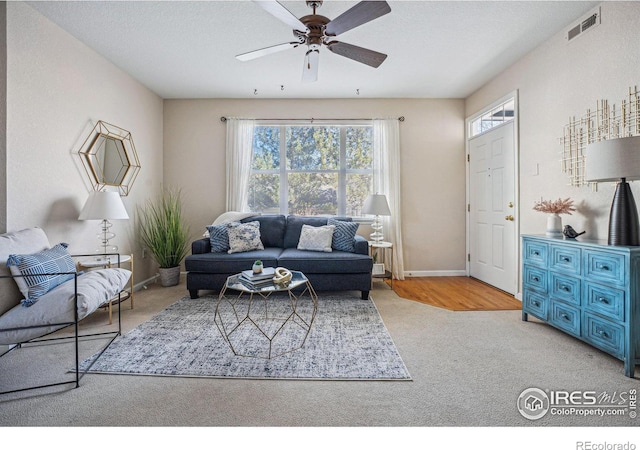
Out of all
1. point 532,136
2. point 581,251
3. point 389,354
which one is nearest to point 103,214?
point 389,354

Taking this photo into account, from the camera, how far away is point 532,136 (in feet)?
10.8

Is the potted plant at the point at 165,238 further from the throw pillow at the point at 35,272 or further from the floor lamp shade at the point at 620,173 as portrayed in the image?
the floor lamp shade at the point at 620,173

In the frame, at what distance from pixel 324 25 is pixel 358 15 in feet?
1.07

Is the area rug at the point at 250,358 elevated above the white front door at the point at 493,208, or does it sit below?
below

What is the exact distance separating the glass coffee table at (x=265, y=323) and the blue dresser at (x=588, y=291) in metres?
1.87

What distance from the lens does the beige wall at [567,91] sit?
7.61ft

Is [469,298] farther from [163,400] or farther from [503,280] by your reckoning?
[163,400]

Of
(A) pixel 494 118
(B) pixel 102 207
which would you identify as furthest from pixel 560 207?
(B) pixel 102 207

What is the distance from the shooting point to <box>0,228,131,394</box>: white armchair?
1754 millimetres

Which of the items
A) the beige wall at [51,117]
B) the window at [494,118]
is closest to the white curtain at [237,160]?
the beige wall at [51,117]

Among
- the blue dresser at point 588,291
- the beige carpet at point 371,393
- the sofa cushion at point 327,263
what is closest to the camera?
the beige carpet at point 371,393

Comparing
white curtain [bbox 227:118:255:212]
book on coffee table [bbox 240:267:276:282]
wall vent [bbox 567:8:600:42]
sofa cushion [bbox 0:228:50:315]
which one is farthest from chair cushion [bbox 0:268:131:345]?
wall vent [bbox 567:8:600:42]

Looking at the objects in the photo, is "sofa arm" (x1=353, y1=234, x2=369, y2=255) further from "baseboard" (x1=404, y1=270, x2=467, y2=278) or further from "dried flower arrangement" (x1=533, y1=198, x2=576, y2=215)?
"dried flower arrangement" (x1=533, y1=198, x2=576, y2=215)
